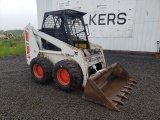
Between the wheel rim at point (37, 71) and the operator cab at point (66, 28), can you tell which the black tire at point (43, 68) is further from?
the operator cab at point (66, 28)

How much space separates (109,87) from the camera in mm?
4211

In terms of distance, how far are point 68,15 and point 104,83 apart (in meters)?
2.07

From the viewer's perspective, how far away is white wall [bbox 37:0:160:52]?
8.52 meters

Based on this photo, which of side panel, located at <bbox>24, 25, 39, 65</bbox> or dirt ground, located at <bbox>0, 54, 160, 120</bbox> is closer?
dirt ground, located at <bbox>0, 54, 160, 120</bbox>

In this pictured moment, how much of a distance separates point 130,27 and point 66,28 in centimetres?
558

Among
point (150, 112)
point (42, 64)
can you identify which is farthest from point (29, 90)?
point (150, 112)

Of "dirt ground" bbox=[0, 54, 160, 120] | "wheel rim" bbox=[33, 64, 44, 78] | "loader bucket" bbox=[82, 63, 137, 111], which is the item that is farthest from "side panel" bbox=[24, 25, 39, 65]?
"loader bucket" bbox=[82, 63, 137, 111]

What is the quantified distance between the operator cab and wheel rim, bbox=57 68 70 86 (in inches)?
26.7

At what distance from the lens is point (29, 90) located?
4.37m

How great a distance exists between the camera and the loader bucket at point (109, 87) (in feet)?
11.2

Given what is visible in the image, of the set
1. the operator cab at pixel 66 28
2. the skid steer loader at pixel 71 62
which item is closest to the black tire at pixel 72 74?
the skid steer loader at pixel 71 62

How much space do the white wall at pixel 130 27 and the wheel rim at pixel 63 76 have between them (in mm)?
6042

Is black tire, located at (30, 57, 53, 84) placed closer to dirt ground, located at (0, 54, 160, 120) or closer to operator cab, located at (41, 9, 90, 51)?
dirt ground, located at (0, 54, 160, 120)

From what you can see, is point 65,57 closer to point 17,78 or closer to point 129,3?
point 17,78
